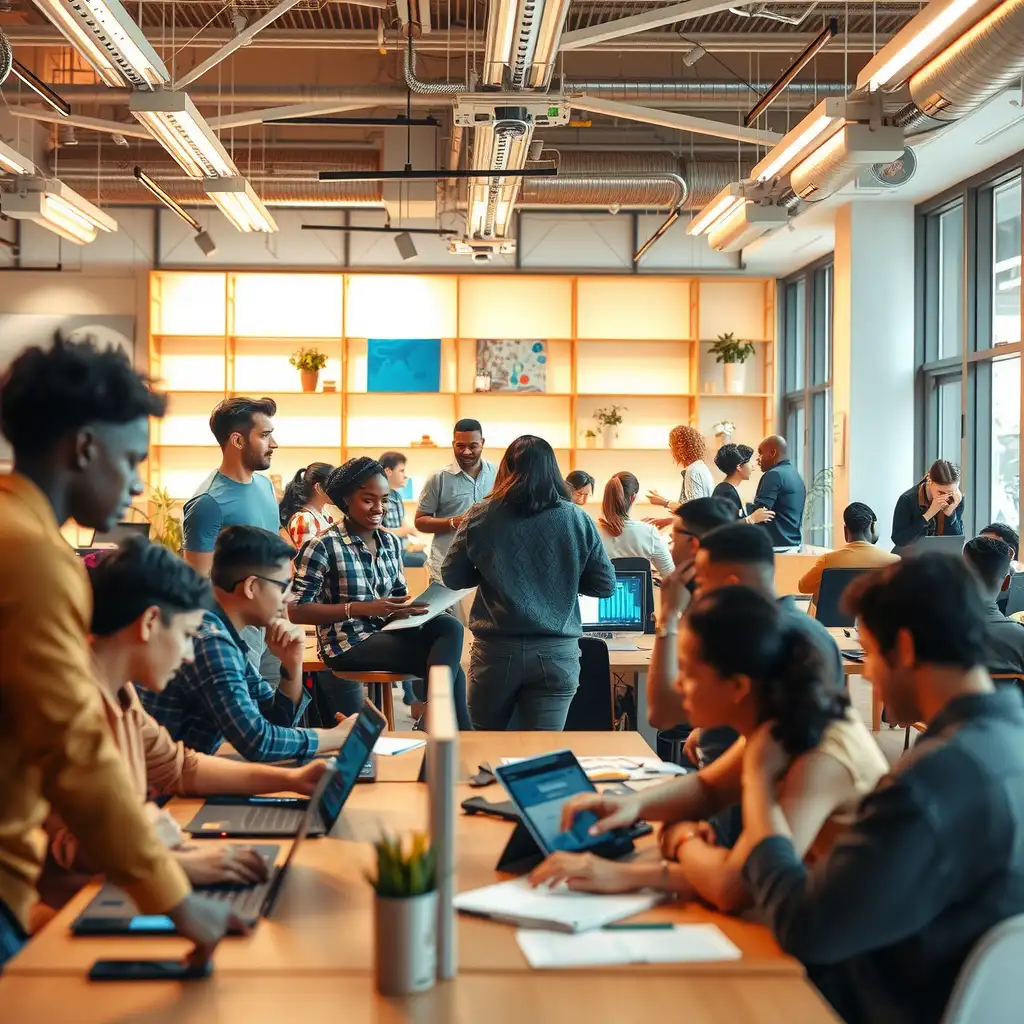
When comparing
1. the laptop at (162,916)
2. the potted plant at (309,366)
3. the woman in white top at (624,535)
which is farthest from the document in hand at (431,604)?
the potted plant at (309,366)

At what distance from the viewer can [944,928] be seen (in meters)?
1.80

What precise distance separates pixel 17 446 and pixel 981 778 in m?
1.45

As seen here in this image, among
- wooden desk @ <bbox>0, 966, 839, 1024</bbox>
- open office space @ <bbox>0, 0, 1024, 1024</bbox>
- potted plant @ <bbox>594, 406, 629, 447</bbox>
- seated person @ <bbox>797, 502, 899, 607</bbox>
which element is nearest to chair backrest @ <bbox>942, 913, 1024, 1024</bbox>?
open office space @ <bbox>0, 0, 1024, 1024</bbox>

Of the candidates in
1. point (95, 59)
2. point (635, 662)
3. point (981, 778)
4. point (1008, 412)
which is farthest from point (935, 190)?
point (981, 778)

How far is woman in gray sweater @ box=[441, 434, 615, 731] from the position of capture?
4.11 metres

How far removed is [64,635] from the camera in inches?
59.3

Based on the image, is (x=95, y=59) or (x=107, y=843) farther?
(x=95, y=59)

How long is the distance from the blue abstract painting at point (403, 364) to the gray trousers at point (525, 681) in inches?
296

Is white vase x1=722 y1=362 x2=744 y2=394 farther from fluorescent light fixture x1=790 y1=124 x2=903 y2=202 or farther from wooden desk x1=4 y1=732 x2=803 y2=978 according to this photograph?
wooden desk x1=4 y1=732 x2=803 y2=978

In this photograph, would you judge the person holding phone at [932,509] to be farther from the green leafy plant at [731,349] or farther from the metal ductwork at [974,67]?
the green leafy plant at [731,349]

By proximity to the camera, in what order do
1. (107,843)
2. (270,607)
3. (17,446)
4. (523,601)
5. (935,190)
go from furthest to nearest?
(935,190), (523,601), (270,607), (17,446), (107,843)

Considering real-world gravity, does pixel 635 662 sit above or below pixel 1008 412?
below

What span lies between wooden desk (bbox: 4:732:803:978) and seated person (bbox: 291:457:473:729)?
2.01m

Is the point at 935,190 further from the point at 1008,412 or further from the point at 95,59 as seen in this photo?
the point at 95,59
